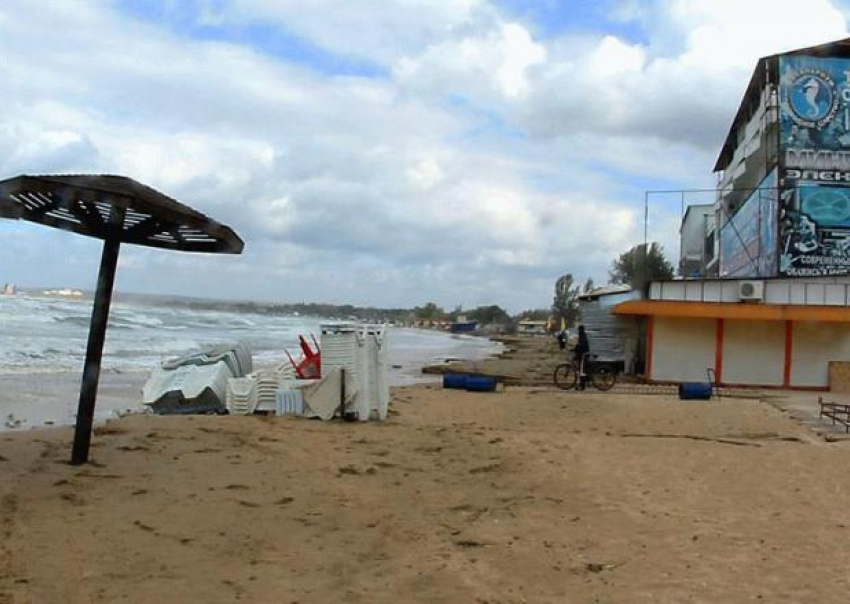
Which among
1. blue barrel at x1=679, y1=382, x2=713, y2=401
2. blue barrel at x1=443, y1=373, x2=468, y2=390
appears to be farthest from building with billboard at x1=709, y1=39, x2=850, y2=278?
blue barrel at x1=443, y1=373, x2=468, y2=390

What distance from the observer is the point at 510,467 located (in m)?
9.63

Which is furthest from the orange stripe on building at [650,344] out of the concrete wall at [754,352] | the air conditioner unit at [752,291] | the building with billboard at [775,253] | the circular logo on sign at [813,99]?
the circular logo on sign at [813,99]

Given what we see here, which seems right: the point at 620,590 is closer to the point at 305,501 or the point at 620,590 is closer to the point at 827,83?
the point at 305,501

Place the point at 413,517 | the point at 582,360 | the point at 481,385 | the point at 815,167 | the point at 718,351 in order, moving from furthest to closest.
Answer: the point at 815,167, the point at 718,351, the point at 582,360, the point at 481,385, the point at 413,517

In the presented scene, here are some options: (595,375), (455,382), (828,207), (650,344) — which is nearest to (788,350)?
(650,344)

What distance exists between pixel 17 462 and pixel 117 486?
71.2 inches

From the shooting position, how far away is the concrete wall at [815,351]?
2478 cm

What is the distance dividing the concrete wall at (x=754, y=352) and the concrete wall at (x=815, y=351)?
0.41 metres

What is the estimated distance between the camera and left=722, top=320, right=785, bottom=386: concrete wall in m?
25.1

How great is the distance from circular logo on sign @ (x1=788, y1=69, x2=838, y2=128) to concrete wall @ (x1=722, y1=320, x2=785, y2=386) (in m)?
14.8

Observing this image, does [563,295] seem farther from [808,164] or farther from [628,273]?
[808,164]

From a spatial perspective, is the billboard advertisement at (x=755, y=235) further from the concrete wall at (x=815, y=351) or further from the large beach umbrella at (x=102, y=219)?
the large beach umbrella at (x=102, y=219)

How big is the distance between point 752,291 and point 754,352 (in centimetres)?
187

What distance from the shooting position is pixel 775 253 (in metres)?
35.9
